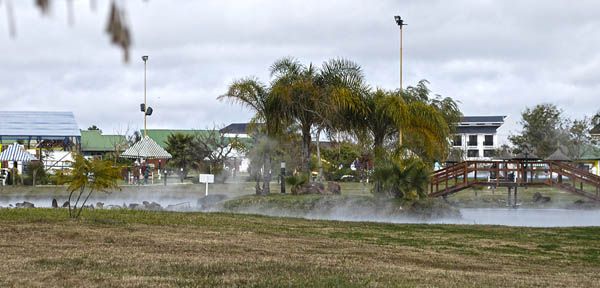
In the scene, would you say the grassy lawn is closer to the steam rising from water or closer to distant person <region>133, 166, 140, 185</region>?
the steam rising from water

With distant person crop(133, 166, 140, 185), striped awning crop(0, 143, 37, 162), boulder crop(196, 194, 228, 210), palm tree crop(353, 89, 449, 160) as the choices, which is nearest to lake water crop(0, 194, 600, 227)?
boulder crop(196, 194, 228, 210)

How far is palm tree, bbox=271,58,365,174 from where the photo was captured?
129ft

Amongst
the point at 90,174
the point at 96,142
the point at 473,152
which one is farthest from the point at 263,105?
the point at 473,152

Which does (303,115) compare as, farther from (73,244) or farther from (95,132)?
(95,132)

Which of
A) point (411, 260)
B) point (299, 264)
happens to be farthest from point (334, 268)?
point (411, 260)

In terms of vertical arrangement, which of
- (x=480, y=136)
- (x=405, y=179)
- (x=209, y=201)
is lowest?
(x=209, y=201)

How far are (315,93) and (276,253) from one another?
23461mm

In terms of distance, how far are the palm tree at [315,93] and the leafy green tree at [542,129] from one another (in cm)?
3606

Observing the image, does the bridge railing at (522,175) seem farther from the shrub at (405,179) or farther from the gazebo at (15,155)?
the gazebo at (15,155)

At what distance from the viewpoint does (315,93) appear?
39594 mm

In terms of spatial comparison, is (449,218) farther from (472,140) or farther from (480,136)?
(472,140)

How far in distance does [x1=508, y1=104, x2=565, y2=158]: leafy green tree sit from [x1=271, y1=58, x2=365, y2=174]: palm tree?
36060mm

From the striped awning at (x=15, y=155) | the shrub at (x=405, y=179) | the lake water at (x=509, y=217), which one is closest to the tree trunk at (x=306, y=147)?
the shrub at (x=405, y=179)

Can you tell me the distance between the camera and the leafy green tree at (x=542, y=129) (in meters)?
74.2
